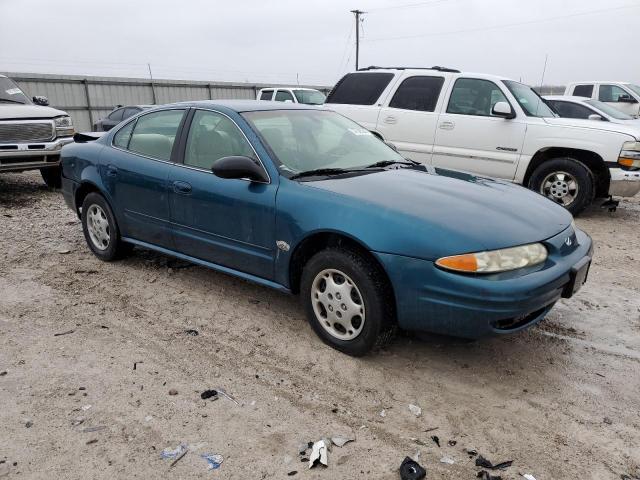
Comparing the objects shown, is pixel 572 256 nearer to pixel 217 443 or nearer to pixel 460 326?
pixel 460 326

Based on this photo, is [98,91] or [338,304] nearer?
[338,304]

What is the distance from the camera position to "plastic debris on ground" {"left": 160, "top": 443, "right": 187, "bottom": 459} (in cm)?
258

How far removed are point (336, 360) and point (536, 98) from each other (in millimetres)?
6078

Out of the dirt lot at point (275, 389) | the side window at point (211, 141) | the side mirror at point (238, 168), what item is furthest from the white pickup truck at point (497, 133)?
the side mirror at point (238, 168)

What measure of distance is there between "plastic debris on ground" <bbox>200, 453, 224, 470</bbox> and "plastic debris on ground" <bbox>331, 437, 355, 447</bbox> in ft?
1.81

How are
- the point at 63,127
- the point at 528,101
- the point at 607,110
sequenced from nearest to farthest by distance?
the point at 528,101 < the point at 63,127 < the point at 607,110

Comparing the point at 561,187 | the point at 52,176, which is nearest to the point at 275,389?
the point at 561,187

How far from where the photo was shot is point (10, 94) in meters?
9.09

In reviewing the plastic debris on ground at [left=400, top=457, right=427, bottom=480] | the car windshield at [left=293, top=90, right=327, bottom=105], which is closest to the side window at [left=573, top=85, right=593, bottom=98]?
the car windshield at [left=293, top=90, right=327, bottom=105]

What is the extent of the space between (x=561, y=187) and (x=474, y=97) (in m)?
1.71

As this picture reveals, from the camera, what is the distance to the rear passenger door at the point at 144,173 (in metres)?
4.43

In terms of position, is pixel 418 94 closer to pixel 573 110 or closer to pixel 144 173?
pixel 573 110

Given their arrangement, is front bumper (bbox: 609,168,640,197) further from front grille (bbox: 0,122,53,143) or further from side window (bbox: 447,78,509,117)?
front grille (bbox: 0,122,53,143)

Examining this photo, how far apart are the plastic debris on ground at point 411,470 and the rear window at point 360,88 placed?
642cm
